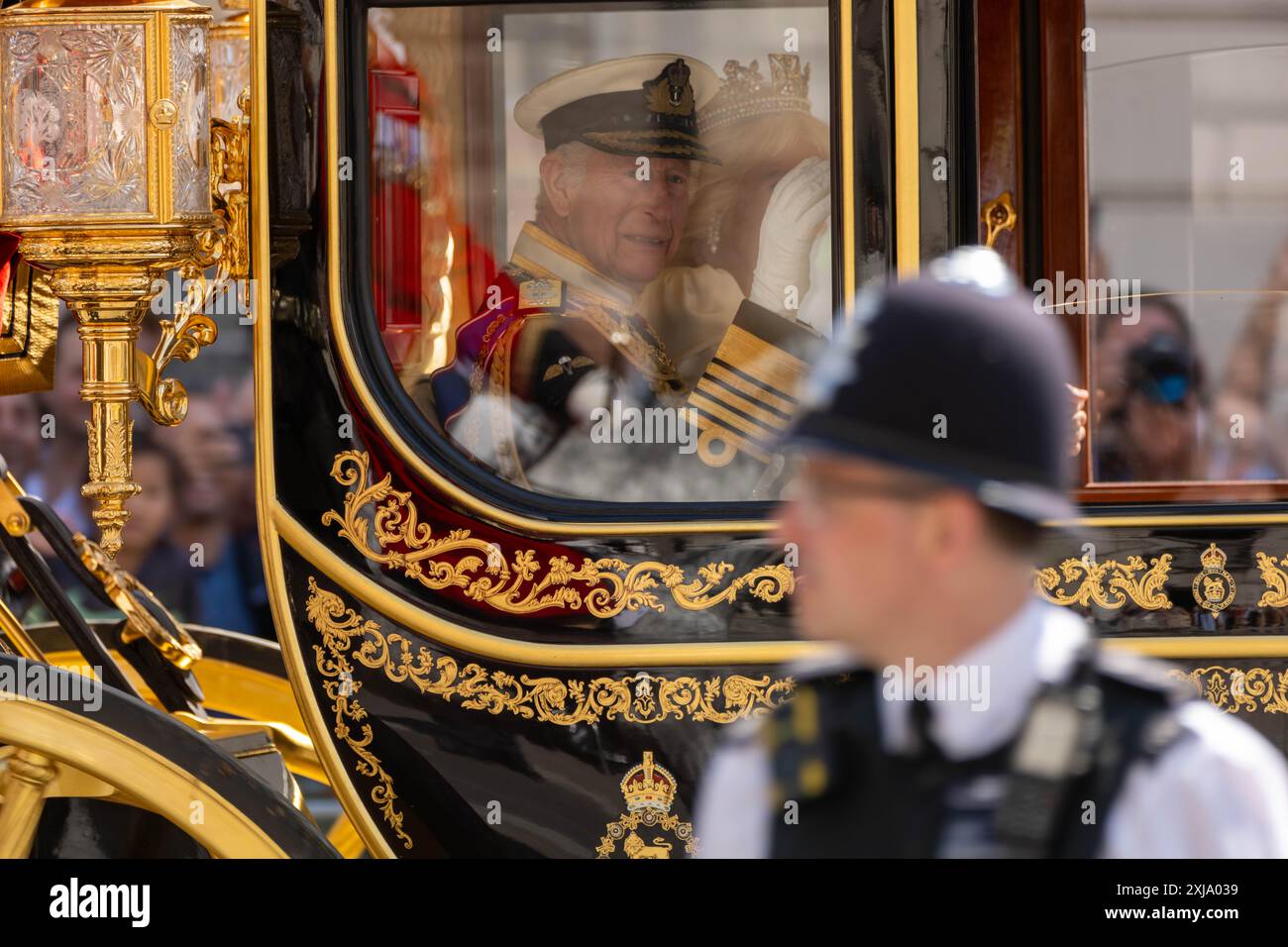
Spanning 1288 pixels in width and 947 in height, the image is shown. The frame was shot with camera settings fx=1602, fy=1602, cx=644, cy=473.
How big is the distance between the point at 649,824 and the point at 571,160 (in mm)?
832

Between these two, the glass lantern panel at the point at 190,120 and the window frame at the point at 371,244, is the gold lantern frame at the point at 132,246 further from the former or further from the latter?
the window frame at the point at 371,244

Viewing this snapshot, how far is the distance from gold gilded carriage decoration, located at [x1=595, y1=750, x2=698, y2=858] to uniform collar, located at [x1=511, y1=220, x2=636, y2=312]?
573 millimetres

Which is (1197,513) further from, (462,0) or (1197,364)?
(462,0)

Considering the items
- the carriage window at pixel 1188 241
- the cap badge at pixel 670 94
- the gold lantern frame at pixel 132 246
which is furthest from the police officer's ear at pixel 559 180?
the carriage window at pixel 1188 241

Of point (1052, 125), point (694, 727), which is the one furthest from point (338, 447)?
point (1052, 125)

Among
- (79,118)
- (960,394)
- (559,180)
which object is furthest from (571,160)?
(960,394)

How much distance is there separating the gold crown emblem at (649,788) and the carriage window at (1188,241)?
26.3 inches

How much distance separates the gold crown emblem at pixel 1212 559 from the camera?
199cm

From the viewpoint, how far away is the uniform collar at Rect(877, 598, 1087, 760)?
871mm

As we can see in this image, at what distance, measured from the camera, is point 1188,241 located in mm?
1994

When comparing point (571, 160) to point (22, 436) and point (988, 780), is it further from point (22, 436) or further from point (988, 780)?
point (22, 436)

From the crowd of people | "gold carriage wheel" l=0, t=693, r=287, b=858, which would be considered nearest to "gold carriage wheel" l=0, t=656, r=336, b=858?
"gold carriage wheel" l=0, t=693, r=287, b=858
